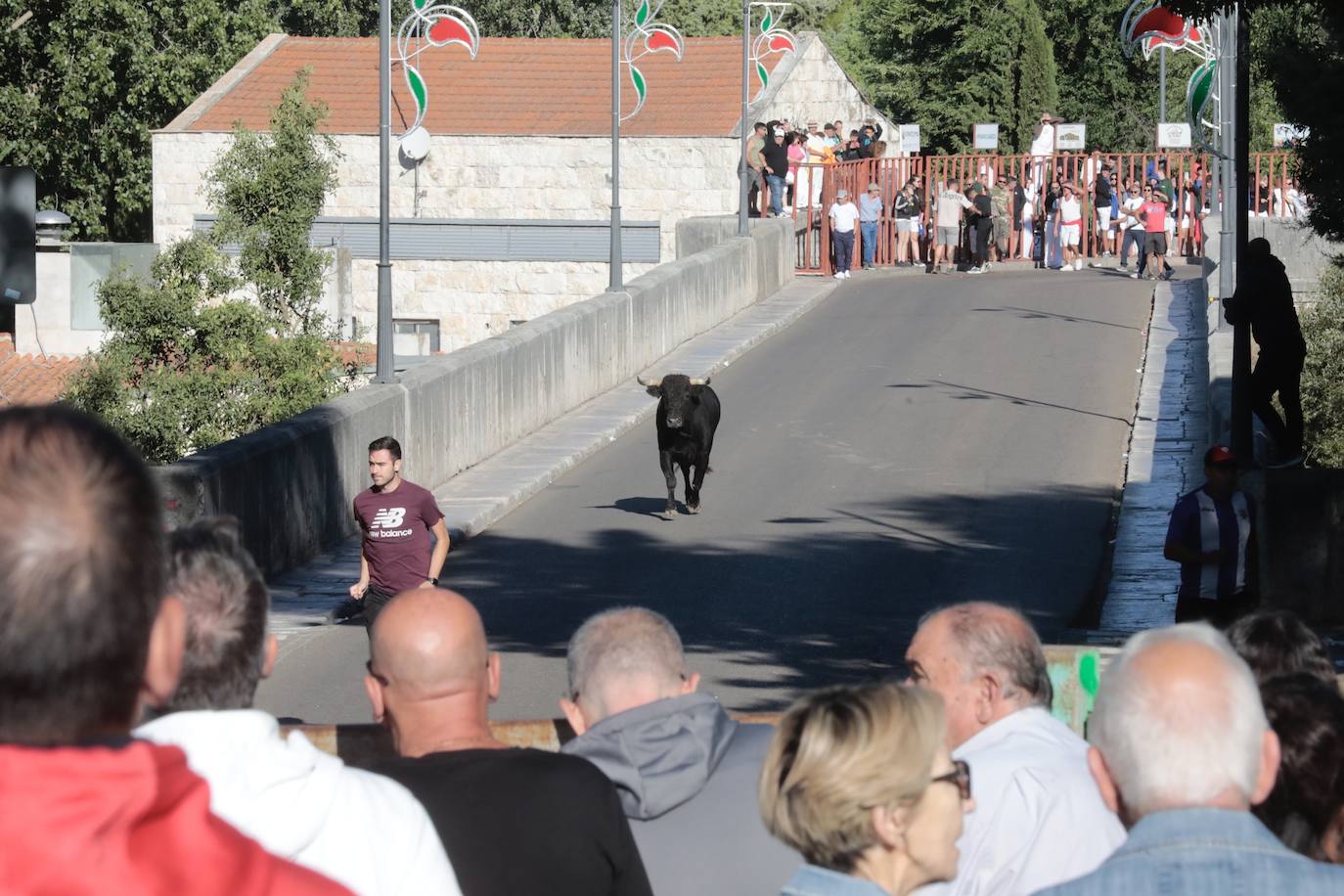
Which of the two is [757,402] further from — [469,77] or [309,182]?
[469,77]

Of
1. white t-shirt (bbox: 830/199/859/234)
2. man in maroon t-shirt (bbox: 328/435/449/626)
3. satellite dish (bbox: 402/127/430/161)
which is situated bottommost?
man in maroon t-shirt (bbox: 328/435/449/626)

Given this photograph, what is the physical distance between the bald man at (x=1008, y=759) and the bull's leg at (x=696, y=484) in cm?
1277

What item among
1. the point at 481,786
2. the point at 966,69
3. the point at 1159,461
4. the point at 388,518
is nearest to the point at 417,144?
the point at 1159,461

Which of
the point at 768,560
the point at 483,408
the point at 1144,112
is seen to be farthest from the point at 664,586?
the point at 1144,112

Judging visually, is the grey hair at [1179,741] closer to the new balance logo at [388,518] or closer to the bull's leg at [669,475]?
the new balance logo at [388,518]

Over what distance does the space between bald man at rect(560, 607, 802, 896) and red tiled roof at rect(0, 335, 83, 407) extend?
26.5m

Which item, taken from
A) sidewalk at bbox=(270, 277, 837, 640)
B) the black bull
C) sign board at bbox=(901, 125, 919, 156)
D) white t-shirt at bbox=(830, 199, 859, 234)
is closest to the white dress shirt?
A: sidewalk at bbox=(270, 277, 837, 640)

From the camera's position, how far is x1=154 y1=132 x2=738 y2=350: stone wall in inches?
1710

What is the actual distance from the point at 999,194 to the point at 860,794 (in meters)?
35.9

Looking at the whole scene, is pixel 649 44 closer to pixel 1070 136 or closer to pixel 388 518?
pixel 1070 136

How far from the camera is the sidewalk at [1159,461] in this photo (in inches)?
536

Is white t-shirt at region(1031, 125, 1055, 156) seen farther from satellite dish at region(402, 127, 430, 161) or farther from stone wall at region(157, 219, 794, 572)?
satellite dish at region(402, 127, 430, 161)

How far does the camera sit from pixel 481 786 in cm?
354

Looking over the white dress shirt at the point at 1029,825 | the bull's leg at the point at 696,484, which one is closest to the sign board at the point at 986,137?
the bull's leg at the point at 696,484
